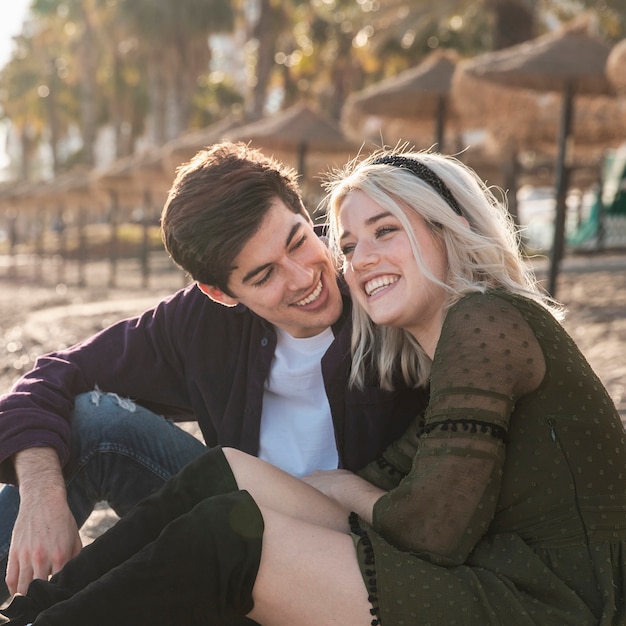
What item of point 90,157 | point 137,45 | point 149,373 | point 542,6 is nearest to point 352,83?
point 137,45

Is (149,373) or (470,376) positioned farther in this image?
(149,373)

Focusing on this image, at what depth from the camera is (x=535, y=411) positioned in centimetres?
189

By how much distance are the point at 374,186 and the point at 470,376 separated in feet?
2.02

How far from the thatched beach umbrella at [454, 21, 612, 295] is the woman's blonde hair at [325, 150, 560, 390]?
5.29m

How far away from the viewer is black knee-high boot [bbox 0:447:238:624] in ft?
6.44

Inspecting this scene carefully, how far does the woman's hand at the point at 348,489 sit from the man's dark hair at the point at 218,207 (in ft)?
2.17

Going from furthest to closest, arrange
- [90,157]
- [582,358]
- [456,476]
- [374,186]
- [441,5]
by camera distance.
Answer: [90,157] < [441,5] < [374,186] < [582,358] < [456,476]

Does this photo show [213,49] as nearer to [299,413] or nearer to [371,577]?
[299,413]

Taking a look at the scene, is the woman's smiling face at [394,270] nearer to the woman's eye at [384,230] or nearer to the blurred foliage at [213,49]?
the woman's eye at [384,230]

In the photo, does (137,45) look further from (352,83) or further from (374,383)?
(374,383)

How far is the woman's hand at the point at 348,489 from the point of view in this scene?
2.22 meters

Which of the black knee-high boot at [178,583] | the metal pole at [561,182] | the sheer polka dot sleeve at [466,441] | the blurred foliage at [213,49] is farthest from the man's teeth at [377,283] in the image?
the blurred foliage at [213,49]

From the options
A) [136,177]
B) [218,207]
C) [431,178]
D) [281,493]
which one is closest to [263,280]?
[218,207]

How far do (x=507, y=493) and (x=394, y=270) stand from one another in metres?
0.61
